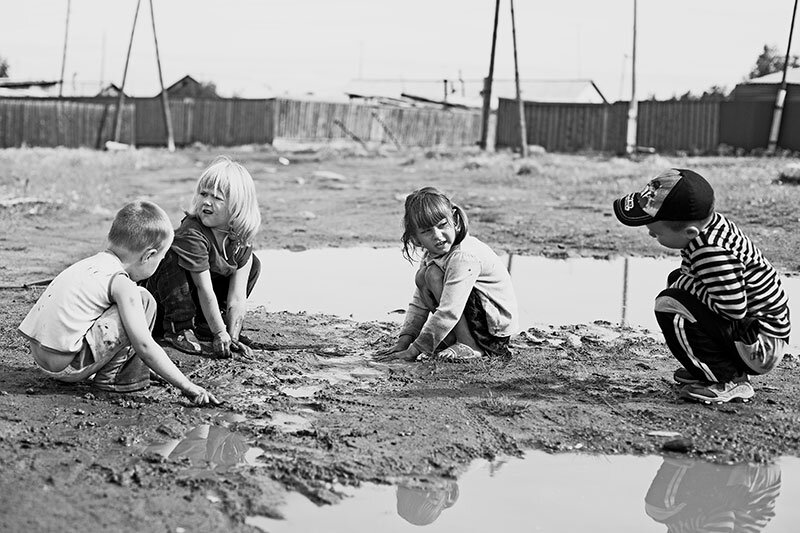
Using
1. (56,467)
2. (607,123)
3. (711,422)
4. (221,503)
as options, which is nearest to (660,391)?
(711,422)

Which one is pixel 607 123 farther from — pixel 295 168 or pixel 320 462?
pixel 320 462

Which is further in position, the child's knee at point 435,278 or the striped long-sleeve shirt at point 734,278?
the child's knee at point 435,278

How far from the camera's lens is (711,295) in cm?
419

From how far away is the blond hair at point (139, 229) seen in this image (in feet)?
13.3

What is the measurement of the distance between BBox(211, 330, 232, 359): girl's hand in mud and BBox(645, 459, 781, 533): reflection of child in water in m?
2.26

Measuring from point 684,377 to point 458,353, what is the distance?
1.12 meters

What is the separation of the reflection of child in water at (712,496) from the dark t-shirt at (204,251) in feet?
8.12

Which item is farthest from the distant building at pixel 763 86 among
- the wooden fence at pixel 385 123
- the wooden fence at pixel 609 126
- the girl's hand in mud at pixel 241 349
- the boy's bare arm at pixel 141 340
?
the boy's bare arm at pixel 141 340

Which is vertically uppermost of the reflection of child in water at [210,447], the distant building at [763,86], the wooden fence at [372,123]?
the distant building at [763,86]

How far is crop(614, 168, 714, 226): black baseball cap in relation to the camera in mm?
4117

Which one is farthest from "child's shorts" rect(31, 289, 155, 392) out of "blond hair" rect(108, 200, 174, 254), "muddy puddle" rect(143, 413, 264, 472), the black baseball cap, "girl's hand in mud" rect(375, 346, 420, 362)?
the black baseball cap

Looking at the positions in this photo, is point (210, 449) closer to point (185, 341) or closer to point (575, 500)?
point (575, 500)

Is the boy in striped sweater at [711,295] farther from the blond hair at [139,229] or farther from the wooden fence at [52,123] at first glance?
the wooden fence at [52,123]

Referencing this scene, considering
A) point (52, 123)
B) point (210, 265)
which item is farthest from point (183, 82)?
point (210, 265)
